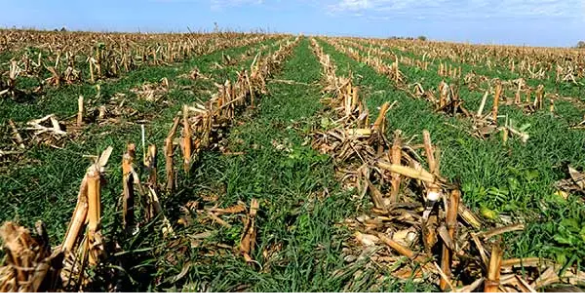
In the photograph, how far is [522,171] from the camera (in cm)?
438

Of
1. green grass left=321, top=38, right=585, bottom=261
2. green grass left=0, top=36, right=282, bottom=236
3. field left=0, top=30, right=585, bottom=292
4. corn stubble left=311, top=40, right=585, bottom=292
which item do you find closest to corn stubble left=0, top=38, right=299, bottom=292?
field left=0, top=30, right=585, bottom=292

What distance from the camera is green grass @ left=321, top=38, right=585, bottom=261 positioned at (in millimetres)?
2973

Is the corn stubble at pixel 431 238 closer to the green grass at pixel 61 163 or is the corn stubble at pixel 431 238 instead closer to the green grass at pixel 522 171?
the green grass at pixel 522 171

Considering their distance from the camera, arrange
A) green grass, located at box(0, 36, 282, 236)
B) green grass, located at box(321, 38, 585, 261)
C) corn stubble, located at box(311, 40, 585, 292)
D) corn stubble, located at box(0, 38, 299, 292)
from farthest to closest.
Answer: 1. green grass, located at box(0, 36, 282, 236)
2. green grass, located at box(321, 38, 585, 261)
3. corn stubble, located at box(311, 40, 585, 292)
4. corn stubble, located at box(0, 38, 299, 292)

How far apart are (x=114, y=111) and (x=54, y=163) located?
273 centimetres

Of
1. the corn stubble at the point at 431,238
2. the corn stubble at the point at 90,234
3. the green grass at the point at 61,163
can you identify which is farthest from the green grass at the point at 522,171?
the green grass at the point at 61,163

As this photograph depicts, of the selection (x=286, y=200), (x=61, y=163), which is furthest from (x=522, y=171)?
(x=61, y=163)

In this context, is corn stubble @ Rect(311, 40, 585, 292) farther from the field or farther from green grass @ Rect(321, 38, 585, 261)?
green grass @ Rect(321, 38, 585, 261)

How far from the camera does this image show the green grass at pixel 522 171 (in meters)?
2.97

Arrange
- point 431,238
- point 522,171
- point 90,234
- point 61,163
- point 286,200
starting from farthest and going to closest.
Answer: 1. point 61,163
2. point 522,171
3. point 286,200
4. point 431,238
5. point 90,234

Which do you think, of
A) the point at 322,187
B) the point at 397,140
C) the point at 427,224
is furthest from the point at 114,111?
the point at 427,224

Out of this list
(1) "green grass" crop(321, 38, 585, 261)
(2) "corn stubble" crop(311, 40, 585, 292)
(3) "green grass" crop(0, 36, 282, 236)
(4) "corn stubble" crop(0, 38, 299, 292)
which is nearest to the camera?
(4) "corn stubble" crop(0, 38, 299, 292)

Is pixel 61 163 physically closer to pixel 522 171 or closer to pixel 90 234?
pixel 90 234

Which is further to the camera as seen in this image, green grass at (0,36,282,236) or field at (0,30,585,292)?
green grass at (0,36,282,236)
